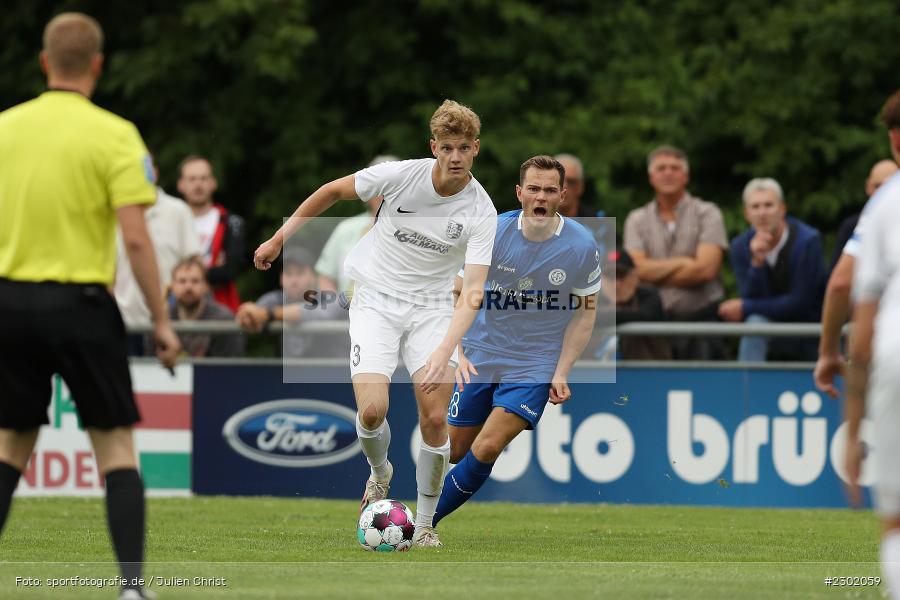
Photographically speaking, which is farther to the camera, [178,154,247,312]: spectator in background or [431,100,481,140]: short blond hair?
[178,154,247,312]: spectator in background

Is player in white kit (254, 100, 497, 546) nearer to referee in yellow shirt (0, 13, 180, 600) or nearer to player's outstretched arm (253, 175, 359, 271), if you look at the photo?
player's outstretched arm (253, 175, 359, 271)

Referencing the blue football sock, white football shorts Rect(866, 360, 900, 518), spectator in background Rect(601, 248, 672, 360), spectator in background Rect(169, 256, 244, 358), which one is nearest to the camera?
white football shorts Rect(866, 360, 900, 518)

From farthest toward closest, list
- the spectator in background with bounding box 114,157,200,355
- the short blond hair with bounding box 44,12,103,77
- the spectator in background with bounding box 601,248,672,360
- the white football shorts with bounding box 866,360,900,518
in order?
the spectator in background with bounding box 114,157,200,355, the spectator in background with bounding box 601,248,672,360, the short blond hair with bounding box 44,12,103,77, the white football shorts with bounding box 866,360,900,518

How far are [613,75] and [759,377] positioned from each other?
6.62 meters

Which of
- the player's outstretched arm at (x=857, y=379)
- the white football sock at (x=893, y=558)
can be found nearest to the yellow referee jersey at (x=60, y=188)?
the player's outstretched arm at (x=857, y=379)

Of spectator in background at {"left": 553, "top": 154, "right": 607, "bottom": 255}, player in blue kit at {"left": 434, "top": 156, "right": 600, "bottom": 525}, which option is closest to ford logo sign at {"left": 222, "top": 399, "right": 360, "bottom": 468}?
spectator in background at {"left": 553, "top": 154, "right": 607, "bottom": 255}

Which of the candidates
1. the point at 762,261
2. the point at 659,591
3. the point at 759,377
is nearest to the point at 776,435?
the point at 759,377

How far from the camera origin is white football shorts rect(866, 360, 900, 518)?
4898 mm

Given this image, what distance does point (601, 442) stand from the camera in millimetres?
12648

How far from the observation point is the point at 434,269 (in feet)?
31.7

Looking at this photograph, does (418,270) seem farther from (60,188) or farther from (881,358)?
(881,358)

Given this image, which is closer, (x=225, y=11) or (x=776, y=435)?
(x=776, y=435)

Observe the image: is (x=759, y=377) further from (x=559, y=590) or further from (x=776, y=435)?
(x=559, y=590)

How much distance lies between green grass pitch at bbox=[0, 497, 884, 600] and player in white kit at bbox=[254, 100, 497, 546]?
625 mm
